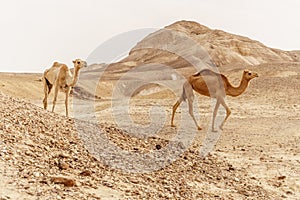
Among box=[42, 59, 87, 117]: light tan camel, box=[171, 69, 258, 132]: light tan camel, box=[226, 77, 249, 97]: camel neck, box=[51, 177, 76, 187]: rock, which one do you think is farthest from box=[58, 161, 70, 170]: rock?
box=[226, 77, 249, 97]: camel neck

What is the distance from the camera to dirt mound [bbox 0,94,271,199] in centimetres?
543

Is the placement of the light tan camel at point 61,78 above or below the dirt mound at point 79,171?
above

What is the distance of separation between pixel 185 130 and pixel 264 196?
619cm

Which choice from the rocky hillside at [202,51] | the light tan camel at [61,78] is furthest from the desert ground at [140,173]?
the rocky hillside at [202,51]

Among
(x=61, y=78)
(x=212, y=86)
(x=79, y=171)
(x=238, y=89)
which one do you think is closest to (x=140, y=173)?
(x=79, y=171)

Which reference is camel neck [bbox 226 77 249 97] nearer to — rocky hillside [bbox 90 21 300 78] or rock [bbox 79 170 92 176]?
rock [bbox 79 170 92 176]

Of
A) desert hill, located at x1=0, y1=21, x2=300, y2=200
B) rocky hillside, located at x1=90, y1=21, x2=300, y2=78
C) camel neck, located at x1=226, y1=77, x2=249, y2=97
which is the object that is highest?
rocky hillside, located at x1=90, y1=21, x2=300, y2=78

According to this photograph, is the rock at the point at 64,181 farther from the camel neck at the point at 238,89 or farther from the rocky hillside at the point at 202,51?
the rocky hillside at the point at 202,51

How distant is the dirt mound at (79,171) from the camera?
5.43 m

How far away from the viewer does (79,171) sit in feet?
20.5

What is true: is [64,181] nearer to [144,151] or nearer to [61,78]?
[144,151]

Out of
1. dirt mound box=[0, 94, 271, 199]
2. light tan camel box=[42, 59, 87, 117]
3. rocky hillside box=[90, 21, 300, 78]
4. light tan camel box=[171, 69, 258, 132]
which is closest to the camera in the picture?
dirt mound box=[0, 94, 271, 199]

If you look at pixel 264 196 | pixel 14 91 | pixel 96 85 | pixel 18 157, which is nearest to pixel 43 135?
pixel 18 157

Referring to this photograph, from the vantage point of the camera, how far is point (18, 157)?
598 centimetres
